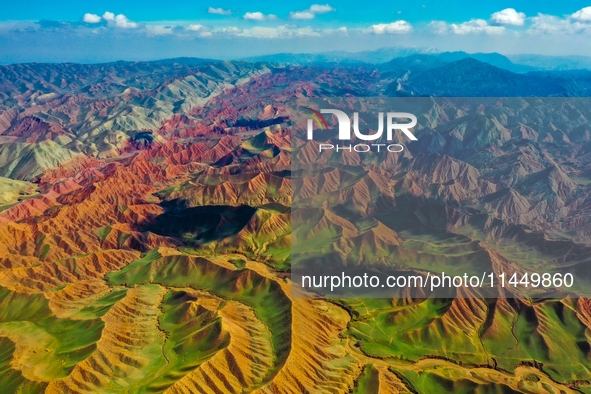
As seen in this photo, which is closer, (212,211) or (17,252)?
(17,252)

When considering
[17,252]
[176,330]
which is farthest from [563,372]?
[17,252]

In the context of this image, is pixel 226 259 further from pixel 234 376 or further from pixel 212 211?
pixel 234 376

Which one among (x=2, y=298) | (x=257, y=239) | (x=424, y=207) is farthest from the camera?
(x=424, y=207)

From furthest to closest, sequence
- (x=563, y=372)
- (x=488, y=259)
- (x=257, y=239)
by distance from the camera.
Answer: (x=257, y=239), (x=488, y=259), (x=563, y=372)

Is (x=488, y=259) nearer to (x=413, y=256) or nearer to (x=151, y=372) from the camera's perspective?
(x=413, y=256)

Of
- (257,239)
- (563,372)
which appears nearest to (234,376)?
(563,372)

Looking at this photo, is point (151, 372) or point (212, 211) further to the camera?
point (212, 211)

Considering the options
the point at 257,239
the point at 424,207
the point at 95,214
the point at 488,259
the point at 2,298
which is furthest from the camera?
the point at 424,207

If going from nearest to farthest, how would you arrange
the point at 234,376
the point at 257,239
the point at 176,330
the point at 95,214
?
the point at 234,376
the point at 176,330
the point at 257,239
the point at 95,214
